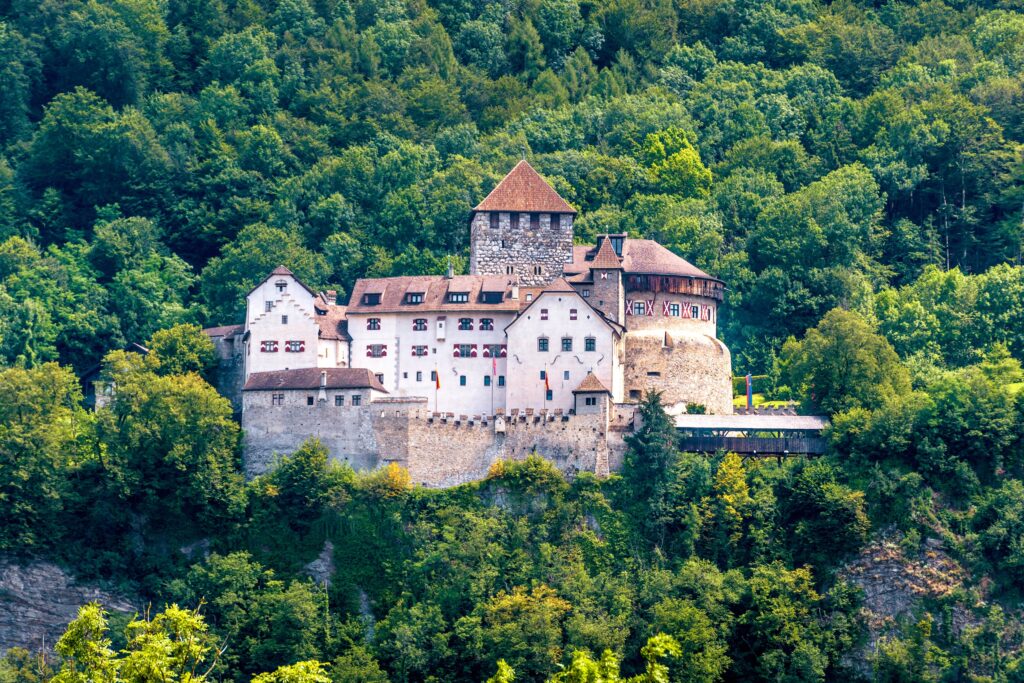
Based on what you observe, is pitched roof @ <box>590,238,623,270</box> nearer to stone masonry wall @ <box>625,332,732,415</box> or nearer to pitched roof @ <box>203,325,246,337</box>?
stone masonry wall @ <box>625,332,732,415</box>

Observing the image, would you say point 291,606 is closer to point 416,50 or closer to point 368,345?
point 368,345

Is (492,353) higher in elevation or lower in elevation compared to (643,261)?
lower

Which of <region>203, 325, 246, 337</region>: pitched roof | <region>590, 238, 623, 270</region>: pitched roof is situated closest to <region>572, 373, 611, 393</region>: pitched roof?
<region>590, 238, 623, 270</region>: pitched roof

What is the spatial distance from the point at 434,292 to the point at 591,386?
9.16 metres

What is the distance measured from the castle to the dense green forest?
178 cm

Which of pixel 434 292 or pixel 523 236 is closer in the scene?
pixel 434 292

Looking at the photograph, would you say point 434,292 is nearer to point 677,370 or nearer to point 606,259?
point 606,259

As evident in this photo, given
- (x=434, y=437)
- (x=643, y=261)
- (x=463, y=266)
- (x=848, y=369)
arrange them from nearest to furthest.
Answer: (x=434, y=437) < (x=848, y=369) < (x=643, y=261) < (x=463, y=266)

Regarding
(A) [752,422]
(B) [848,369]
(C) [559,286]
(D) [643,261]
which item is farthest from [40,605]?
(B) [848,369]

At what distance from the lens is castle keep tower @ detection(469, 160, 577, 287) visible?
95500mm

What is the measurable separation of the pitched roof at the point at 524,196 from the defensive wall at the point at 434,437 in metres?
11.4

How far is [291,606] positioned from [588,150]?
4456 centimetres

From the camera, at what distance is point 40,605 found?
288 ft

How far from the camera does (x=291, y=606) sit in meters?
84.2
